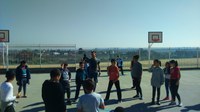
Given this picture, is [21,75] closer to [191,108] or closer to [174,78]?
[174,78]

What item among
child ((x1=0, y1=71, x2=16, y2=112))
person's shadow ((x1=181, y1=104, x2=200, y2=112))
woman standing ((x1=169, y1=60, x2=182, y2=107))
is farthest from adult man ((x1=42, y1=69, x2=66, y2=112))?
woman standing ((x1=169, y1=60, x2=182, y2=107))

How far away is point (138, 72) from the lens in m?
14.0

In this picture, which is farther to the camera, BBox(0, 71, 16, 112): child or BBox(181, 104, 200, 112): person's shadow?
BBox(181, 104, 200, 112): person's shadow

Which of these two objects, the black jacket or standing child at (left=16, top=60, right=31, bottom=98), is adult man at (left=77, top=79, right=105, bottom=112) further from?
standing child at (left=16, top=60, right=31, bottom=98)

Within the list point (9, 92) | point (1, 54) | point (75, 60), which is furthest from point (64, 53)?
point (9, 92)

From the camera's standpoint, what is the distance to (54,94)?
7254mm

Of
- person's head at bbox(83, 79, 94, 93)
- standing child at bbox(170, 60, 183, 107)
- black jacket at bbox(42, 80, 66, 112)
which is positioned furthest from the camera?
standing child at bbox(170, 60, 183, 107)

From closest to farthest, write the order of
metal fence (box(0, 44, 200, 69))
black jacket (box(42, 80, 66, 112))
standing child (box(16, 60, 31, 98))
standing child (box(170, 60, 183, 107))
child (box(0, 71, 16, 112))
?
1. black jacket (box(42, 80, 66, 112))
2. child (box(0, 71, 16, 112))
3. standing child (box(170, 60, 183, 107))
4. standing child (box(16, 60, 31, 98))
5. metal fence (box(0, 44, 200, 69))

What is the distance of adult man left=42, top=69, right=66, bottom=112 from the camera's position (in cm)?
724

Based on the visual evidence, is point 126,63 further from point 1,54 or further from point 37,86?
point 37,86

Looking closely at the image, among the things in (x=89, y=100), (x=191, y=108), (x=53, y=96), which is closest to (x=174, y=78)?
(x=191, y=108)

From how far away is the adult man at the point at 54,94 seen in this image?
285 inches

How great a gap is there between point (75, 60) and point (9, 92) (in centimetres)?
2200

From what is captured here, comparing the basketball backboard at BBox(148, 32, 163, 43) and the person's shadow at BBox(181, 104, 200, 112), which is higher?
the basketball backboard at BBox(148, 32, 163, 43)
